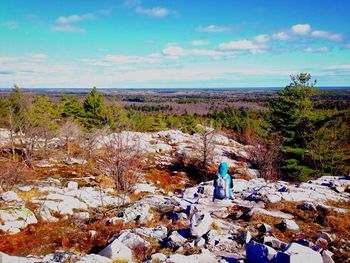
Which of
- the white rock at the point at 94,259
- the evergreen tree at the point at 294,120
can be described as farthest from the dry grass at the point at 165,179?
the white rock at the point at 94,259

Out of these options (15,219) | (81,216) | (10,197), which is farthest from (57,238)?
(10,197)

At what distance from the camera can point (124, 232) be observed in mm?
8734

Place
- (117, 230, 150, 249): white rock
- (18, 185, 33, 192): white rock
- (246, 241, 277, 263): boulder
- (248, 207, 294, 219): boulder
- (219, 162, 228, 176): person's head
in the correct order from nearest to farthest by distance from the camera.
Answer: (246, 241, 277, 263): boulder → (117, 230, 150, 249): white rock → (248, 207, 294, 219): boulder → (219, 162, 228, 176): person's head → (18, 185, 33, 192): white rock

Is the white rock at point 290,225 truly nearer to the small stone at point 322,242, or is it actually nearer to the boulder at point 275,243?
the small stone at point 322,242


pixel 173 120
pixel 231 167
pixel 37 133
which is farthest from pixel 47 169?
pixel 173 120

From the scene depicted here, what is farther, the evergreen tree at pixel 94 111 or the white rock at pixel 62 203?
the evergreen tree at pixel 94 111

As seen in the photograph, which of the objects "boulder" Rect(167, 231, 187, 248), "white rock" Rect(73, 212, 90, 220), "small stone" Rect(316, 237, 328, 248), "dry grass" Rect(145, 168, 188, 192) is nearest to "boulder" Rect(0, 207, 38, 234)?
"white rock" Rect(73, 212, 90, 220)

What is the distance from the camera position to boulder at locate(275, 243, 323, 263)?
6.22 meters

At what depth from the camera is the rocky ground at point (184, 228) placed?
737 cm

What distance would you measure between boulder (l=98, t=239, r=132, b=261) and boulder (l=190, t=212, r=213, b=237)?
1851 millimetres

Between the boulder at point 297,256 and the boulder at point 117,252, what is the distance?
3.28 m

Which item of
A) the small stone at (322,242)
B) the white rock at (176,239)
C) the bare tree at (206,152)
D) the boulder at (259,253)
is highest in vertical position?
the boulder at (259,253)

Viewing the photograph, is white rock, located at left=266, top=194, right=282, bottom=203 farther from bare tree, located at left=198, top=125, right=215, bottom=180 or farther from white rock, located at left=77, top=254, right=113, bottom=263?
bare tree, located at left=198, top=125, right=215, bottom=180

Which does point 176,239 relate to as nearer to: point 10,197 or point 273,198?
point 273,198
